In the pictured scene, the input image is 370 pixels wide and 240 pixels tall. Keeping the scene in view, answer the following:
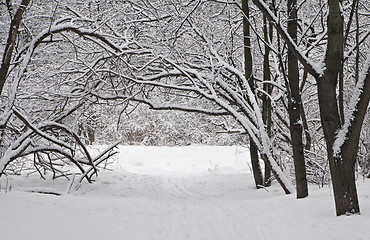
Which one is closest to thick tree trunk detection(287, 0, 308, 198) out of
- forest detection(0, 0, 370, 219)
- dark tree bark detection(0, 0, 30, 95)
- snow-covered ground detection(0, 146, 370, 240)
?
forest detection(0, 0, 370, 219)

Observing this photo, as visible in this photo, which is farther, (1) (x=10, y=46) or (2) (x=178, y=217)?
(1) (x=10, y=46)

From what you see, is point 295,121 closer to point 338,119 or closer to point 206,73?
point 338,119

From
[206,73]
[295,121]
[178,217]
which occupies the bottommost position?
[178,217]

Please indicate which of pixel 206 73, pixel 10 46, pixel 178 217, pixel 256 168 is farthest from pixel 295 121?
pixel 10 46

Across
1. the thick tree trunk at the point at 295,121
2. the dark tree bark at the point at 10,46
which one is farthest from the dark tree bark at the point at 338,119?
the dark tree bark at the point at 10,46

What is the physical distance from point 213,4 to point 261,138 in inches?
184

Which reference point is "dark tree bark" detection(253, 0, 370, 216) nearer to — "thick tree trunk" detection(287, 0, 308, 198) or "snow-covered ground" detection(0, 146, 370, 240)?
"snow-covered ground" detection(0, 146, 370, 240)

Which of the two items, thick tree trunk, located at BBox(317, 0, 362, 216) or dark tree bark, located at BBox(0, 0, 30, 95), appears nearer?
thick tree trunk, located at BBox(317, 0, 362, 216)

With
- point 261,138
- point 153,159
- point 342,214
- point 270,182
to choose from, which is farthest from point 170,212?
point 153,159

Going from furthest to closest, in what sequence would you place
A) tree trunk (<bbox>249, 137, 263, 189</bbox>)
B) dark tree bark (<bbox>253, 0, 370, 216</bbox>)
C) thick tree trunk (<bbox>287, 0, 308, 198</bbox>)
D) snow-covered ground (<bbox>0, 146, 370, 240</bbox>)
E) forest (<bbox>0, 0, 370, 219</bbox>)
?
tree trunk (<bbox>249, 137, 263, 189</bbox>) < thick tree trunk (<bbox>287, 0, 308, 198</bbox>) < forest (<bbox>0, 0, 370, 219</bbox>) < dark tree bark (<bbox>253, 0, 370, 216</bbox>) < snow-covered ground (<bbox>0, 146, 370, 240</bbox>)

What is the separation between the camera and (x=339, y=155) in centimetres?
460

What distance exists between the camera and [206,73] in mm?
9070

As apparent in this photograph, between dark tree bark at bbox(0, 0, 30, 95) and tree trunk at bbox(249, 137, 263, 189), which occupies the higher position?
dark tree bark at bbox(0, 0, 30, 95)

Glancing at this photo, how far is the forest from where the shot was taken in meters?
4.75
